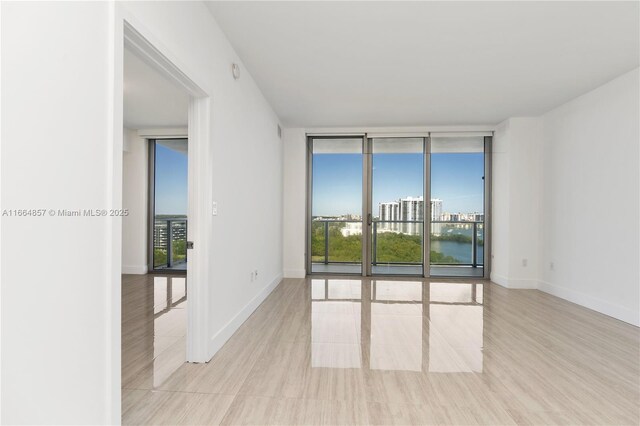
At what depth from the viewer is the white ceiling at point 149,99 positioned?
3.49 metres

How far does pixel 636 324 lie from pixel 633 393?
180 cm

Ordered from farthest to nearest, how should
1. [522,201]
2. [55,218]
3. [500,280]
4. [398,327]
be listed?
[500,280]
[522,201]
[398,327]
[55,218]

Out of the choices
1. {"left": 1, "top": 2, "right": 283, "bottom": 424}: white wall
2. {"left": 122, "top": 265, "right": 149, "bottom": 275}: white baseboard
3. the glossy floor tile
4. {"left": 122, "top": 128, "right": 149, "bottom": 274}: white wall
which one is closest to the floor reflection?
the glossy floor tile

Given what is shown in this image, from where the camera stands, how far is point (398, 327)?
312cm

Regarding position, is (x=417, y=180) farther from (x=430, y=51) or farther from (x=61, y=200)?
(x=61, y=200)

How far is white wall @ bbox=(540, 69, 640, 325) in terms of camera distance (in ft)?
11.1

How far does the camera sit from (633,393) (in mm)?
2002

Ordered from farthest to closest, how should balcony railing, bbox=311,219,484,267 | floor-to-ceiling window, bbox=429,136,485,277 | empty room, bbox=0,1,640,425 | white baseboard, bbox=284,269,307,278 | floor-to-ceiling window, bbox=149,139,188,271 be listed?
1. floor-to-ceiling window, bbox=149,139,188,271
2. balcony railing, bbox=311,219,484,267
3. floor-to-ceiling window, bbox=429,136,485,277
4. white baseboard, bbox=284,269,307,278
5. empty room, bbox=0,1,640,425

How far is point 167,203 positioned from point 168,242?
0.76 metres

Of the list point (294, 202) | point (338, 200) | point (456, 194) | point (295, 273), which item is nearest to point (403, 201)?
point (456, 194)

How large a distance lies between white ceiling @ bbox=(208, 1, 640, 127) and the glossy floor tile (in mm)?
2606

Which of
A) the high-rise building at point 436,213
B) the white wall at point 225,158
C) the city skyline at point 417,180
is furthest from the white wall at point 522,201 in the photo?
the white wall at point 225,158

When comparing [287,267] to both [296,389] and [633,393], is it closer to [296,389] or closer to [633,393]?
[296,389]

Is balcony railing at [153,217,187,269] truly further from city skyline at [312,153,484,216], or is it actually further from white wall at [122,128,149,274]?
city skyline at [312,153,484,216]
